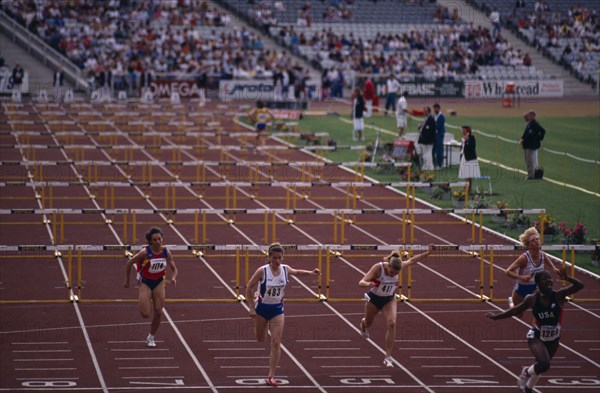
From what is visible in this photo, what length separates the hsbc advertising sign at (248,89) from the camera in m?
58.5

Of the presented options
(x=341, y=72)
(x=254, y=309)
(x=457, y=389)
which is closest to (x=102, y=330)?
(x=254, y=309)

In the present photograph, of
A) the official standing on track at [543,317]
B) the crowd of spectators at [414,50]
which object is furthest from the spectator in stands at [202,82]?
the official standing on track at [543,317]

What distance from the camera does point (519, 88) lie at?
198 feet

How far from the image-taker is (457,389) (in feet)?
46.7

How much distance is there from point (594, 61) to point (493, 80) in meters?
6.52

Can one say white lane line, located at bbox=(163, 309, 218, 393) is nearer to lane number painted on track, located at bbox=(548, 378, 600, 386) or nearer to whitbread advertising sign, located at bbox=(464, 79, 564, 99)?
lane number painted on track, located at bbox=(548, 378, 600, 386)

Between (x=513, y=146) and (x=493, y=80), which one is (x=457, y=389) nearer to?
(x=513, y=146)

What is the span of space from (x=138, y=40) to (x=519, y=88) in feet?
63.4

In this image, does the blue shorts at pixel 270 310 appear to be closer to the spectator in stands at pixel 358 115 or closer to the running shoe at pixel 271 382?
the running shoe at pixel 271 382

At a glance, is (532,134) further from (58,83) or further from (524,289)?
(58,83)

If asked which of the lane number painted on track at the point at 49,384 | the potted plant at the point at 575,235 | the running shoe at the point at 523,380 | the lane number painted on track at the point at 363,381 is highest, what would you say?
the potted plant at the point at 575,235

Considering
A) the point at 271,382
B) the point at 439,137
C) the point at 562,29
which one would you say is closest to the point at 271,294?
the point at 271,382

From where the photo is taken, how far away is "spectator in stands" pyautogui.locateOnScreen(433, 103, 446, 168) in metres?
33.1

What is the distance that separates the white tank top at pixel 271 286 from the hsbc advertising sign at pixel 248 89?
4407 centimetres
